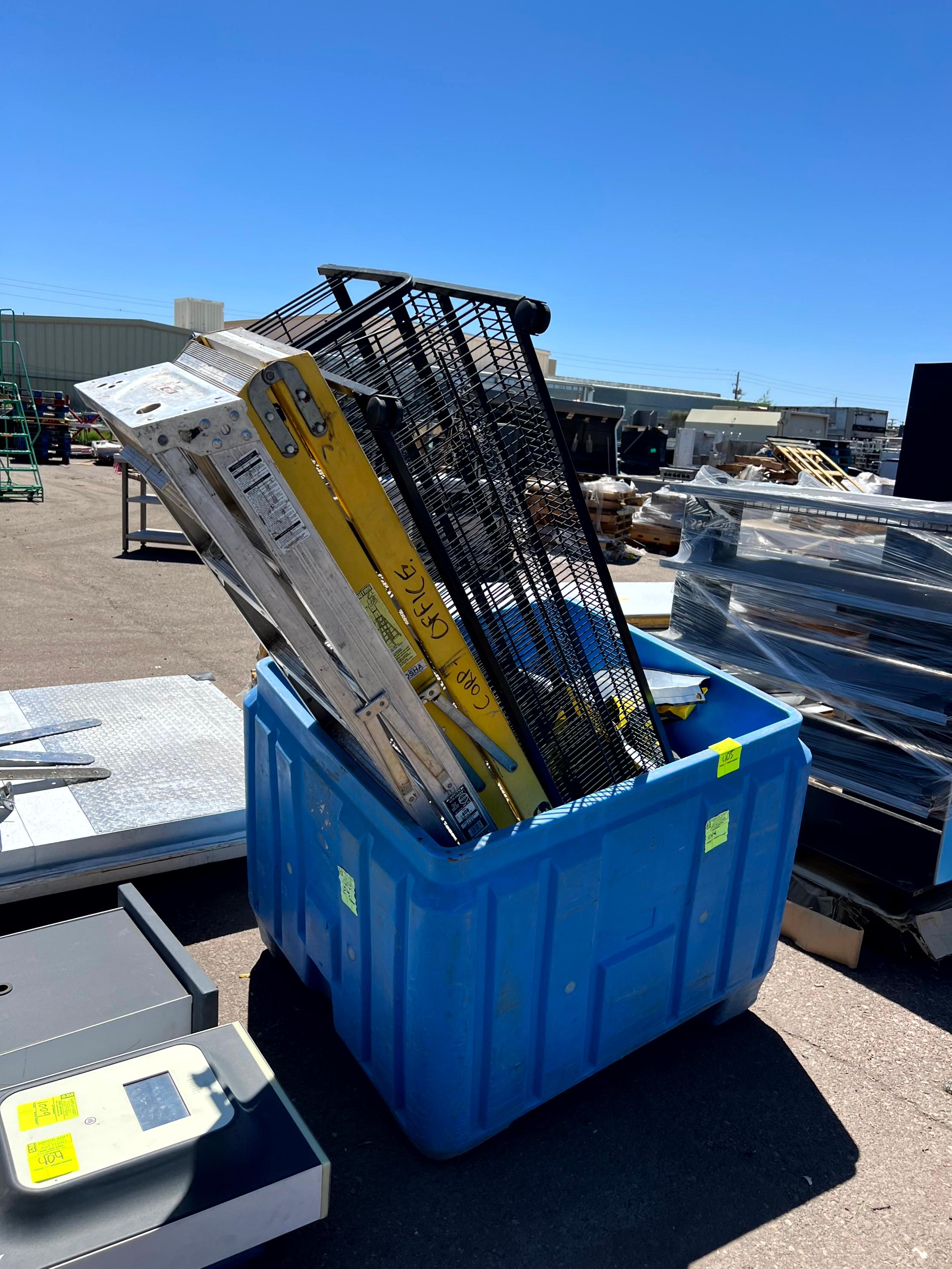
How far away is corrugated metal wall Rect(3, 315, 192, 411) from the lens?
31141 mm

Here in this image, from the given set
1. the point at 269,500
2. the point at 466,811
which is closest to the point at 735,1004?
the point at 466,811

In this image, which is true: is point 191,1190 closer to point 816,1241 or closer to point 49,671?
point 816,1241

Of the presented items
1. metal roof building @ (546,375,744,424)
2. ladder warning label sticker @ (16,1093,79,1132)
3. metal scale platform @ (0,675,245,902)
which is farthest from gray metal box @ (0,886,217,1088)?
metal roof building @ (546,375,744,424)

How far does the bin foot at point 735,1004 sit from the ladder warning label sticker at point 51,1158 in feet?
6.45

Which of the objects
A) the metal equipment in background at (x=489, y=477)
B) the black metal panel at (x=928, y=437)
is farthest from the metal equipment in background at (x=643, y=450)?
the metal equipment in background at (x=489, y=477)

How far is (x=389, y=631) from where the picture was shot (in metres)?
2.08

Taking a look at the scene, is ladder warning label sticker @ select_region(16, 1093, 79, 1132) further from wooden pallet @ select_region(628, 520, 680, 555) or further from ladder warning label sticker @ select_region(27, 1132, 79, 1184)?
wooden pallet @ select_region(628, 520, 680, 555)

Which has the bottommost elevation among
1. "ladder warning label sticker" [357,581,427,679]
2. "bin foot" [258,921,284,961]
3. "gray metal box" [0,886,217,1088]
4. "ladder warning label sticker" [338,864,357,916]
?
"bin foot" [258,921,284,961]

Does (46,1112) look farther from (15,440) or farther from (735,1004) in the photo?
(15,440)

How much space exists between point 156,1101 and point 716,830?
1580mm

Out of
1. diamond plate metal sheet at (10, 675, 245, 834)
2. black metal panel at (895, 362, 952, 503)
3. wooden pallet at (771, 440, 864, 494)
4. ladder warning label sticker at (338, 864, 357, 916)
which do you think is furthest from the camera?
wooden pallet at (771, 440, 864, 494)

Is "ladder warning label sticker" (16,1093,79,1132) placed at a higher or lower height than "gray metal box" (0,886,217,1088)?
higher

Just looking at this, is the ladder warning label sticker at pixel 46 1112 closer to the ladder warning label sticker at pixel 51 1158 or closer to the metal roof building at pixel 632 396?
the ladder warning label sticker at pixel 51 1158

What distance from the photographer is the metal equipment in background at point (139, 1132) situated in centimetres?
164
